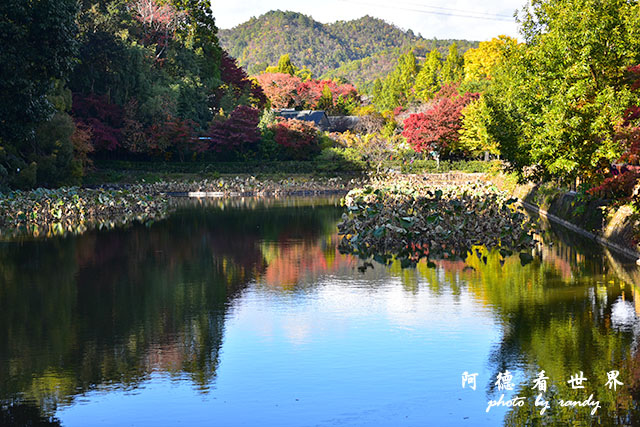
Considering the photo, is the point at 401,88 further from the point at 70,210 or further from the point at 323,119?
the point at 70,210

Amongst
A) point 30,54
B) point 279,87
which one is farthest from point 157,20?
point 30,54

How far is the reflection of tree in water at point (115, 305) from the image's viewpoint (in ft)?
34.6

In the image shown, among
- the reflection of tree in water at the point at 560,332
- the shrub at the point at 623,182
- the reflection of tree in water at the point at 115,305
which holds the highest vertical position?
the shrub at the point at 623,182

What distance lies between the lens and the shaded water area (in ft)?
29.2

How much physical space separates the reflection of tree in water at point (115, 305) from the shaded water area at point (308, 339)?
50 mm

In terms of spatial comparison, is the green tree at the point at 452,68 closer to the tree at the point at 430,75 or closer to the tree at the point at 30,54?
the tree at the point at 430,75

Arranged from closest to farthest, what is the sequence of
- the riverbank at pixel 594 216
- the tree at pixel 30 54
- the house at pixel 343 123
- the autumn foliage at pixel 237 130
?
the riverbank at pixel 594 216
the tree at pixel 30 54
the autumn foliage at pixel 237 130
the house at pixel 343 123

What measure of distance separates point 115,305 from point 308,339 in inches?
190

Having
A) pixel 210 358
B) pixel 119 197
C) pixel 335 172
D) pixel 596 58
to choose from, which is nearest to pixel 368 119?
pixel 335 172

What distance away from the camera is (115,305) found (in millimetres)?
15430

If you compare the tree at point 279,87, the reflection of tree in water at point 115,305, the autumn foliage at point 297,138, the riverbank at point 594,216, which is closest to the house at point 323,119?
the tree at point 279,87

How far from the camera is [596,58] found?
26469mm

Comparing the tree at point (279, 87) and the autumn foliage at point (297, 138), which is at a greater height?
the tree at point (279, 87)

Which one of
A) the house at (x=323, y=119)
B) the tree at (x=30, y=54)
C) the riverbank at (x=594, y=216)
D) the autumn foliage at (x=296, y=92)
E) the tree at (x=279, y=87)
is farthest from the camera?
the autumn foliage at (x=296, y=92)
